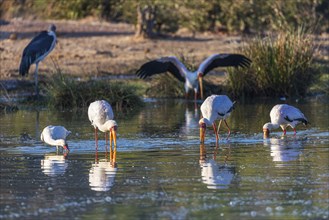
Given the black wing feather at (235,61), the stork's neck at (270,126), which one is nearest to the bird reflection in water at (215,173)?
the stork's neck at (270,126)

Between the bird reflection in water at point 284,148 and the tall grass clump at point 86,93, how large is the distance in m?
4.88

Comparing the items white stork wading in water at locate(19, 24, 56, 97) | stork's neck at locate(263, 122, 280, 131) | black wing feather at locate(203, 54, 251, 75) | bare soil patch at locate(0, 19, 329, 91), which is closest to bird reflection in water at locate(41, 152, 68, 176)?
stork's neck at locate(263, 122, 280, 131)

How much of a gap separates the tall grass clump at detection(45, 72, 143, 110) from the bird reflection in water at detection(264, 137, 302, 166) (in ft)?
16.0

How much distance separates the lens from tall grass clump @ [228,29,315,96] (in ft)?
64.4

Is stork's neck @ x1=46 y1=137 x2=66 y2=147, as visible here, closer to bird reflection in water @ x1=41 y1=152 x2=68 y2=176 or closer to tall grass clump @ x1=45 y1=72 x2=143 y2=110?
bird reflection in water @ x1=41 y1=152 x2=68 y2=176

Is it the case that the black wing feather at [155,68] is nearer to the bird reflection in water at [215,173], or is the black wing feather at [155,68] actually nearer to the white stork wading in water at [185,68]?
the white stork wading in water at [185,68]

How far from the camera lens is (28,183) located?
33.8 ft

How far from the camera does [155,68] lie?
19.0 m

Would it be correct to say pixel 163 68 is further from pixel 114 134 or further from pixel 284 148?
pixel 284 148

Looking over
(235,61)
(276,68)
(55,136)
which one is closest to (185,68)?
(235,61)

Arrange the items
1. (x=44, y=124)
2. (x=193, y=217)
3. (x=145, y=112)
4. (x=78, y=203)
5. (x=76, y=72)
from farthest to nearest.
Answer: (x=76, y=72)
(x=145, y=112)
(x=44, y=124)
(x=78, y=203)
(x=193, y=217)

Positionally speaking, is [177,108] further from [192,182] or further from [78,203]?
[78,203]

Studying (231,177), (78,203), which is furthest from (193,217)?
(231,177)

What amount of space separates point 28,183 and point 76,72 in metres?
11.9
